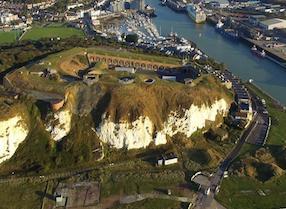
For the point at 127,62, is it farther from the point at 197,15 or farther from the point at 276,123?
the point at 197,15

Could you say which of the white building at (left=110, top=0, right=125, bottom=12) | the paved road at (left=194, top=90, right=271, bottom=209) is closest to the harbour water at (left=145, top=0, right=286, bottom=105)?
the paved road at (left=194, top=90, right=271, bottom=209)

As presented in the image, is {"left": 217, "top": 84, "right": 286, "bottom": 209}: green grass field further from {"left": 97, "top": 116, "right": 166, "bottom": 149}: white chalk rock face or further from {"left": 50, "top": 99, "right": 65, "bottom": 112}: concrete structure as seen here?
{"left": 50, "top": 99, "right": 65, "bottom": 112}: concrete structure

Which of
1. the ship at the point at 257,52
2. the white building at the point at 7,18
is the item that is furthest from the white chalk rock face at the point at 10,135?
the white building at the point at 7,18

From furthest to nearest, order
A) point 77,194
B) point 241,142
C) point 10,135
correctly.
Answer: point 241,142, point 10,135, point 77,194

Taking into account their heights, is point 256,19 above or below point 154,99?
below

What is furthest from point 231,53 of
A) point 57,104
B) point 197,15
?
point 57,104

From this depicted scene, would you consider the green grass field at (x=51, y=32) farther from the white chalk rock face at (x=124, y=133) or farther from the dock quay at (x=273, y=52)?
the white chalk rock face at (x=124, y=133)

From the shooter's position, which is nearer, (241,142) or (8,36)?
(241,142)
